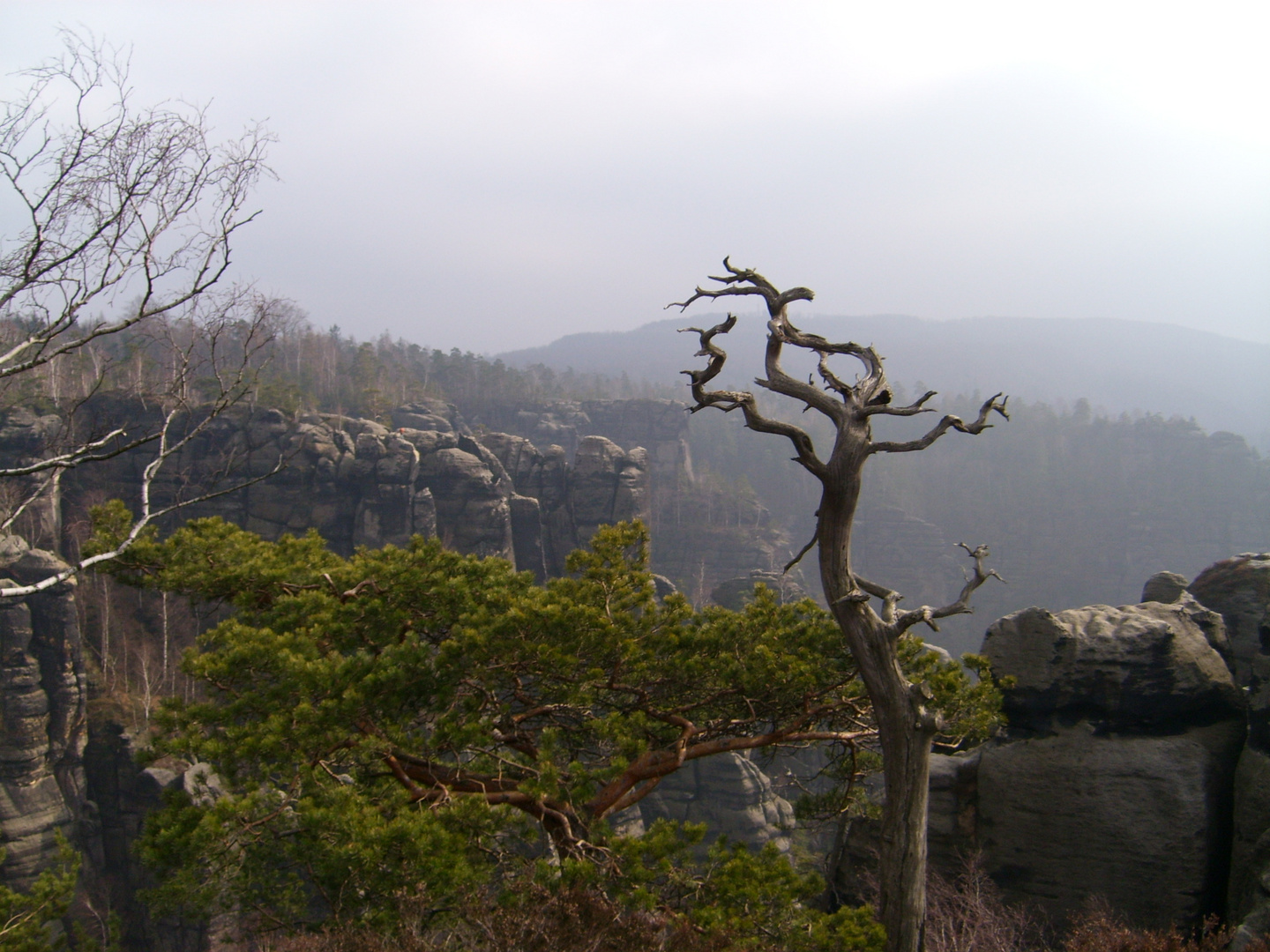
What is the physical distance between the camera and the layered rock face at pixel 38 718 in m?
21.3

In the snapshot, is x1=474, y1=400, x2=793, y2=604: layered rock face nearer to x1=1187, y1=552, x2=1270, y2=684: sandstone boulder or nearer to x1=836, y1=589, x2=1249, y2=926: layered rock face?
x1=1187, y1=552, x2=1270, y2=684: sandstone boulder

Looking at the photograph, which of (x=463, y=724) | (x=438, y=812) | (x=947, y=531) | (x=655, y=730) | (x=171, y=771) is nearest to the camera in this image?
(x=438, y=812)

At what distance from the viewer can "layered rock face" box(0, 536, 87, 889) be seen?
2131cm

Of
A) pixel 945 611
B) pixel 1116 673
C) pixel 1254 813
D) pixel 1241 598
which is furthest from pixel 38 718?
pixel 1241 598

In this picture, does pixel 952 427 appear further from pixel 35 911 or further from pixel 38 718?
pixel 38 718

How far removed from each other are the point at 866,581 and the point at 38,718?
25.4 m

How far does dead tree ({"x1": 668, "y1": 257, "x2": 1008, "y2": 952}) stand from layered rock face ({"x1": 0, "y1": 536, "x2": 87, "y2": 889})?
21.8 meters

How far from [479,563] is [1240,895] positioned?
25.7ft

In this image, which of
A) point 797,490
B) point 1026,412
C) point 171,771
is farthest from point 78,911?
point 1026,412

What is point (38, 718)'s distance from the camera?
898 inches

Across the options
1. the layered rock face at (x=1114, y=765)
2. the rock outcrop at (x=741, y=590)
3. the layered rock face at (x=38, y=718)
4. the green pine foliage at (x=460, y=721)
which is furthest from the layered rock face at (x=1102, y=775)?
the rock outcrop at (x=741, y=590)

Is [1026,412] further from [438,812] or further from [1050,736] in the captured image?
[438,812]

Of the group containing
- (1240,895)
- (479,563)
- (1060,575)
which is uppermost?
(479,563)

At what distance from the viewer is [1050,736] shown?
30.3 ft
